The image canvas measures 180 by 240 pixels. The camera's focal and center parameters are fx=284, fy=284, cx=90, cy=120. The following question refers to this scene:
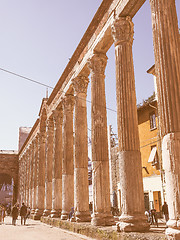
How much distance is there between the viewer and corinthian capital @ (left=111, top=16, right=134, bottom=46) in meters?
8.50

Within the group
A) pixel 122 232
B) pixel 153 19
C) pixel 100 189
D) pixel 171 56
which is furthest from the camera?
pixel 100 189

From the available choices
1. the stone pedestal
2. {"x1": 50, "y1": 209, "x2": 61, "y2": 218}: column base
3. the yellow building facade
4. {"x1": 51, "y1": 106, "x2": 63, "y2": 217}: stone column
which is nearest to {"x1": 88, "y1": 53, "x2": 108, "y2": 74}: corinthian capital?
the stone pedestal

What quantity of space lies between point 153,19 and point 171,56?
1.14 metres

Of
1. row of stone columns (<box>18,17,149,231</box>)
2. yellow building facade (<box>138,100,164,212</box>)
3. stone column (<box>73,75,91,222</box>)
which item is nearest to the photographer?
row of stone columns (<box>18,17,149,231</box>)

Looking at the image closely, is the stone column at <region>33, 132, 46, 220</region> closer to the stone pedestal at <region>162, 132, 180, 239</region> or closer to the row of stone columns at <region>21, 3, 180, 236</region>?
the row of stone columns at <region>21, 3, 180, 236</region>

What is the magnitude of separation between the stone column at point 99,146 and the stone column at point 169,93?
13.0ft

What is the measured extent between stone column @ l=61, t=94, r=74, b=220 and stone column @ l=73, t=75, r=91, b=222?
6.51 feet

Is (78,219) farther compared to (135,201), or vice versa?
(78,219)

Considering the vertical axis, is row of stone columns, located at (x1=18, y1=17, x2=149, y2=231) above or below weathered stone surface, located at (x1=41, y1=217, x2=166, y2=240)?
above

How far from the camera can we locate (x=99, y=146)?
9.76 meters

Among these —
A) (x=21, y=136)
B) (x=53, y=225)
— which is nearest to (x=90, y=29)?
(x=53, y=225)

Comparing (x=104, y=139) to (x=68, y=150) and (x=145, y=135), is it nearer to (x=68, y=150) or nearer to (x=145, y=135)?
(x=68, y=150)

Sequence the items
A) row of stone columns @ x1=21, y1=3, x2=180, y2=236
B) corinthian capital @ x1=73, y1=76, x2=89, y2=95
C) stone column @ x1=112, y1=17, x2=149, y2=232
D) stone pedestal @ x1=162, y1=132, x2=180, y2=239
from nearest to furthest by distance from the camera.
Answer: stone pedestal @ x1=162, y1=132, x2=180, y2=239, row of stone columns @ x1=21, y1=3, x2=180, y2=236, stone column @ x1=112, y1=17, x2=149, y2=232, corinthian capital @ x1=73, y1=76, x2=89, y2=95

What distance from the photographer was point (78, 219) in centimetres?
1086
